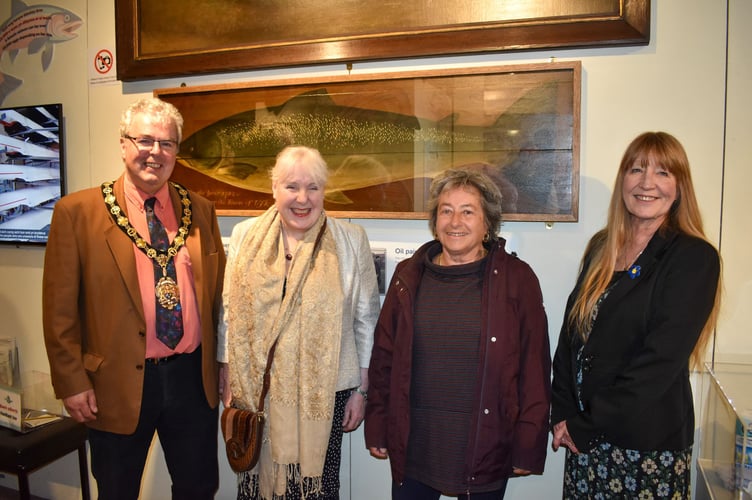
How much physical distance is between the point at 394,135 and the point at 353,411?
43.1 inches

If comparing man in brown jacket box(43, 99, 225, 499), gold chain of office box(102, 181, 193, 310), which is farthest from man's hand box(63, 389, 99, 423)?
gold chain of office box(102, 181, 193, 310)

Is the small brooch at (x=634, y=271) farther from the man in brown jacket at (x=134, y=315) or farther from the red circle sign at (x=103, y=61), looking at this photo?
the red circle sign at (x=103, y=61)

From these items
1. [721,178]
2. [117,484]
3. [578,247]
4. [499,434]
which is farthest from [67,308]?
[721,178]

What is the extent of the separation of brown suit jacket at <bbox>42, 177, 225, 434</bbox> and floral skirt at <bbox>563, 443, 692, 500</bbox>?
1.47 meters

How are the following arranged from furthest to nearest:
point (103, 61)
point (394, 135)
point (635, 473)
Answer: point (103, 61) → point (394, 135) → point (635, 473)

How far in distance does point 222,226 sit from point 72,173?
2.95ft

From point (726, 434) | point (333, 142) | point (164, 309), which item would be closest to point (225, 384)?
point (164, 309)

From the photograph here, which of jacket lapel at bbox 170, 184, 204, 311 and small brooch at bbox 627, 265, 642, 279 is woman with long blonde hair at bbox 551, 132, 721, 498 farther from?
jacket lapel at bbox 170, 184, 204, 311

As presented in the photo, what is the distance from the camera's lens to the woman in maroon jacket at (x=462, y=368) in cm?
149

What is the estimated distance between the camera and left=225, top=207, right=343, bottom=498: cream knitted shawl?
5.43 feet

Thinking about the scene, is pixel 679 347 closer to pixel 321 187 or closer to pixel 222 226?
pixel 321 187

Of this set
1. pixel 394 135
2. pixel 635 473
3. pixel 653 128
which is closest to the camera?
pixel 635 473

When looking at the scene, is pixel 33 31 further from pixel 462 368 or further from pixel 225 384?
pixel 462 368

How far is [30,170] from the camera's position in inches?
104
